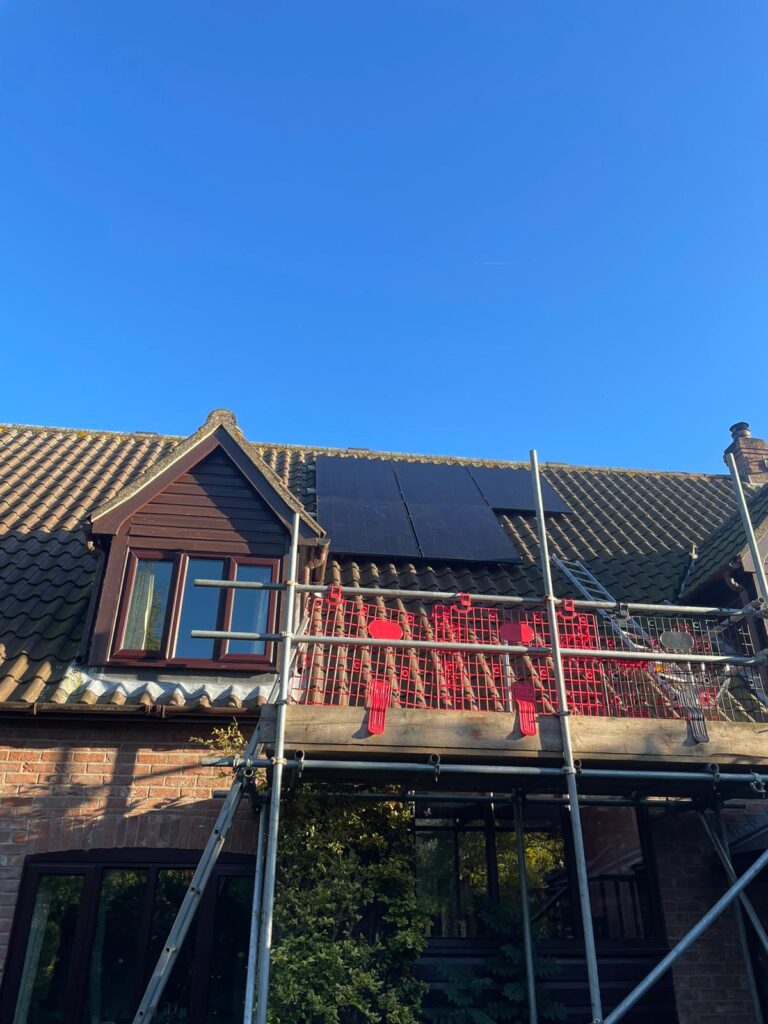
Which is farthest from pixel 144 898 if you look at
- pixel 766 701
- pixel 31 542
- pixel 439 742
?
pixel 766 701

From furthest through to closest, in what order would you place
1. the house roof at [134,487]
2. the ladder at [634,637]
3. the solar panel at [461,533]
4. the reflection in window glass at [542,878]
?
the solar panel at [461,533]
the house roof at [134,487]
the reflection in window glass at [542,878]
the ladder at [634,637]

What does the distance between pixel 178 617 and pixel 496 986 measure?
474 centimetres

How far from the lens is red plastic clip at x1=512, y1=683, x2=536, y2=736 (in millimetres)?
6000

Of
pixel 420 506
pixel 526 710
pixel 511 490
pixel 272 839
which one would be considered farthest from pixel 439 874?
pixel 511 490

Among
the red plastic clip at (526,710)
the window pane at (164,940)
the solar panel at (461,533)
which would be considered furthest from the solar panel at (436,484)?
the window pane at (164,940)

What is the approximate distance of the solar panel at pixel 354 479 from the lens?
1199 cm

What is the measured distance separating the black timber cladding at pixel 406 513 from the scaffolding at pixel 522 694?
139 cm

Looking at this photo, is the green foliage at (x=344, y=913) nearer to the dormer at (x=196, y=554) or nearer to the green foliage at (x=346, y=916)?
the green foliage at (x=346, y=916)

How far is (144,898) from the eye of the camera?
689 cm

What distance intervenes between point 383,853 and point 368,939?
0.72m

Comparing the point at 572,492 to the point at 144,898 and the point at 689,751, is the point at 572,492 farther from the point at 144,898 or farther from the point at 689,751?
the point at 144,898

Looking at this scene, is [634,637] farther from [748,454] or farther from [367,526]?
[748,454]

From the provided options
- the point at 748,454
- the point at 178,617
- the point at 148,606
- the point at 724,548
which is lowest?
the point at 178,617

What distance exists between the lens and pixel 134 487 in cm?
869
